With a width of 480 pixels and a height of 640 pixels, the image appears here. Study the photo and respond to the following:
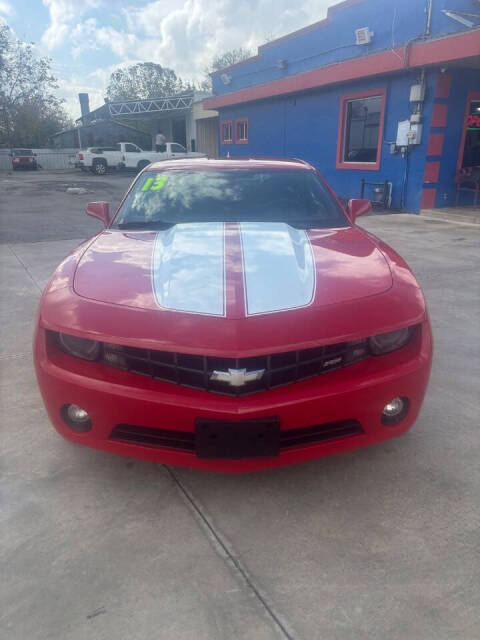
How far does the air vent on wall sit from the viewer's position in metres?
12.0

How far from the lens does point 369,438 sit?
2008 mm

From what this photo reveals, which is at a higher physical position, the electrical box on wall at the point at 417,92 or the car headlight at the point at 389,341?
the electrical box on wall at the point at 417,92

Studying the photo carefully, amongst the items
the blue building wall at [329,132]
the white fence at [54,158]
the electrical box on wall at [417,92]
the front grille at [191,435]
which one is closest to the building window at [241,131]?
the blue building wall at [329,132]

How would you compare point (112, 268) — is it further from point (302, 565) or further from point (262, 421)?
point (302, 565)

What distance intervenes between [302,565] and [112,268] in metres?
1.53

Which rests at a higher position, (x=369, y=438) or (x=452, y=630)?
(x=369, y=438)

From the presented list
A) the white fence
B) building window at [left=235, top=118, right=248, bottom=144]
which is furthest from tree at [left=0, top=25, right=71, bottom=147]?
building window at [left=235, top=118, right=248, bottom=144]

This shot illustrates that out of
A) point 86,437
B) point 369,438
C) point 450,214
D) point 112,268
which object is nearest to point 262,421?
point 369,438

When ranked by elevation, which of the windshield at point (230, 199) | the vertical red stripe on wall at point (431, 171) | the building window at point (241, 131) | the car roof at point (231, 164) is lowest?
the vertical red stripe on wall at point (431, 171)

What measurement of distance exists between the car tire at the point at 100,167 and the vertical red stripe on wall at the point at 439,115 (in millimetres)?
20649

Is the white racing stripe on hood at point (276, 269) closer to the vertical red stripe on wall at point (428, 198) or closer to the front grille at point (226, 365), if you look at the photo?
the front grille at point (226, 365)

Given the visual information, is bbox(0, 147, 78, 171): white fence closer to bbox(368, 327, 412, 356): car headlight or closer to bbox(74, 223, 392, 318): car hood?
bbox(74, 223, 392, 318): car hood

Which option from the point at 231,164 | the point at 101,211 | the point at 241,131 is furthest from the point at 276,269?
the point at 241,131

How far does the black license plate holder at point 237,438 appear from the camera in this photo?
179 centimetres
